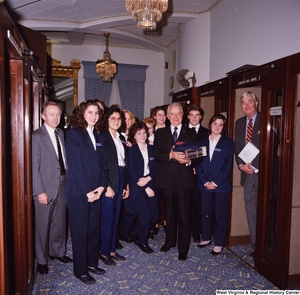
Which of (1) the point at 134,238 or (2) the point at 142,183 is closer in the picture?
(2) the point at 142,183

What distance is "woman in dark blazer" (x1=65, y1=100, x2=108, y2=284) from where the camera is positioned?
2664 millimetres

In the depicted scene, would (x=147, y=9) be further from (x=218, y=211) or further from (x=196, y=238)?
(x=196, y=238)

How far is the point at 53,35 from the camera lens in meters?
8.31

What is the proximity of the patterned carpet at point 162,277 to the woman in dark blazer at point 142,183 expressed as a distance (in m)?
0.35

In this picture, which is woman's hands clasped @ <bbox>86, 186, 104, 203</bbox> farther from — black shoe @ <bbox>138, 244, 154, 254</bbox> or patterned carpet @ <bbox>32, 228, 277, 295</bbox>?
black shoe @ <bbox>138, 244, 154, 254</bbox>

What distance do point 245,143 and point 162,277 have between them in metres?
1.83

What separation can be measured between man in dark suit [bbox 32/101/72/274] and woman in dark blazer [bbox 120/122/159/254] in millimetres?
858

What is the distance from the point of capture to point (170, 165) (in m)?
3.29

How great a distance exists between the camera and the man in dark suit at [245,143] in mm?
3402

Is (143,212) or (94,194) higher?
(94,194)

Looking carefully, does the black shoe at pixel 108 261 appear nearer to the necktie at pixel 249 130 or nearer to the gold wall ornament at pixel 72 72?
the necktie at pixel 249 130

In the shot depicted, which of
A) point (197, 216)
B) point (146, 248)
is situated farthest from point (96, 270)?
point (197, 216)

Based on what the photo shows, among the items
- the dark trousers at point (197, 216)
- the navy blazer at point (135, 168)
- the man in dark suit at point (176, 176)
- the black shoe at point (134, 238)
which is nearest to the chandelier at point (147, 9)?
the man in dark suit at point (176, 176)

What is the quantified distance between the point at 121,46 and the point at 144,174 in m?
6.82
